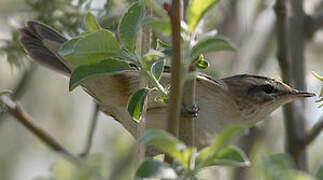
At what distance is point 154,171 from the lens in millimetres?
1140

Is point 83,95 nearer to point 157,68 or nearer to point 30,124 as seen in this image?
point 30,124

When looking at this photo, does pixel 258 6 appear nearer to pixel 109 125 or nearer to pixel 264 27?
pixel 264 27

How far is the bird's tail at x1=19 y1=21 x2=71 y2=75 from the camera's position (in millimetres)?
2465

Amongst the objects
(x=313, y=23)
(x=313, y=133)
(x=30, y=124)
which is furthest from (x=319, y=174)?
(x=313, y=23)

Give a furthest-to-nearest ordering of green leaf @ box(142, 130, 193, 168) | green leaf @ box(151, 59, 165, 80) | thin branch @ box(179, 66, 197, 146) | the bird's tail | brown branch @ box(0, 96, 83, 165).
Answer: brown branch @ box(0, 96, 83, 165)
the bird's tail
green leaf @ box(151, 59, 165, 80)
thin branch @ box(179, 66, 197, 146)
green leaf @ box(142, 130, 193, 168)

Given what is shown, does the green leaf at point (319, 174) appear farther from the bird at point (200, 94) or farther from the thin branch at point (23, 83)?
the thin branch at point (23, 83)

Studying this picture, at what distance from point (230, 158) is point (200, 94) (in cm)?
168

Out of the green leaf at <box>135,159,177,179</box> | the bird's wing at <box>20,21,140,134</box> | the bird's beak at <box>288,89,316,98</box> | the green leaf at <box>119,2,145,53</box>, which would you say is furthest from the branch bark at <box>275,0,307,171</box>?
the green leaf at <box>135,159,177,179</box>

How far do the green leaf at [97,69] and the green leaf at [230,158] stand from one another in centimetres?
39

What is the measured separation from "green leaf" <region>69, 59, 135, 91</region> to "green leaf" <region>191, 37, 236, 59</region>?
0.81ft

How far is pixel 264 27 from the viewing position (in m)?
4.59

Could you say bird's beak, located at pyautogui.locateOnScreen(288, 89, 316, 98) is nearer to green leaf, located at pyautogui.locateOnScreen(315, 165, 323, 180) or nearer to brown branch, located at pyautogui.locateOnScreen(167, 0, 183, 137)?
green leaf, located at pyautogui.locateOnScreen(315, 165, 323, 180)

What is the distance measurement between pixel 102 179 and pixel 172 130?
0.75 feet

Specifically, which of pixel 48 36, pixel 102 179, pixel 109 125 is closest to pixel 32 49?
pixel 48 36
